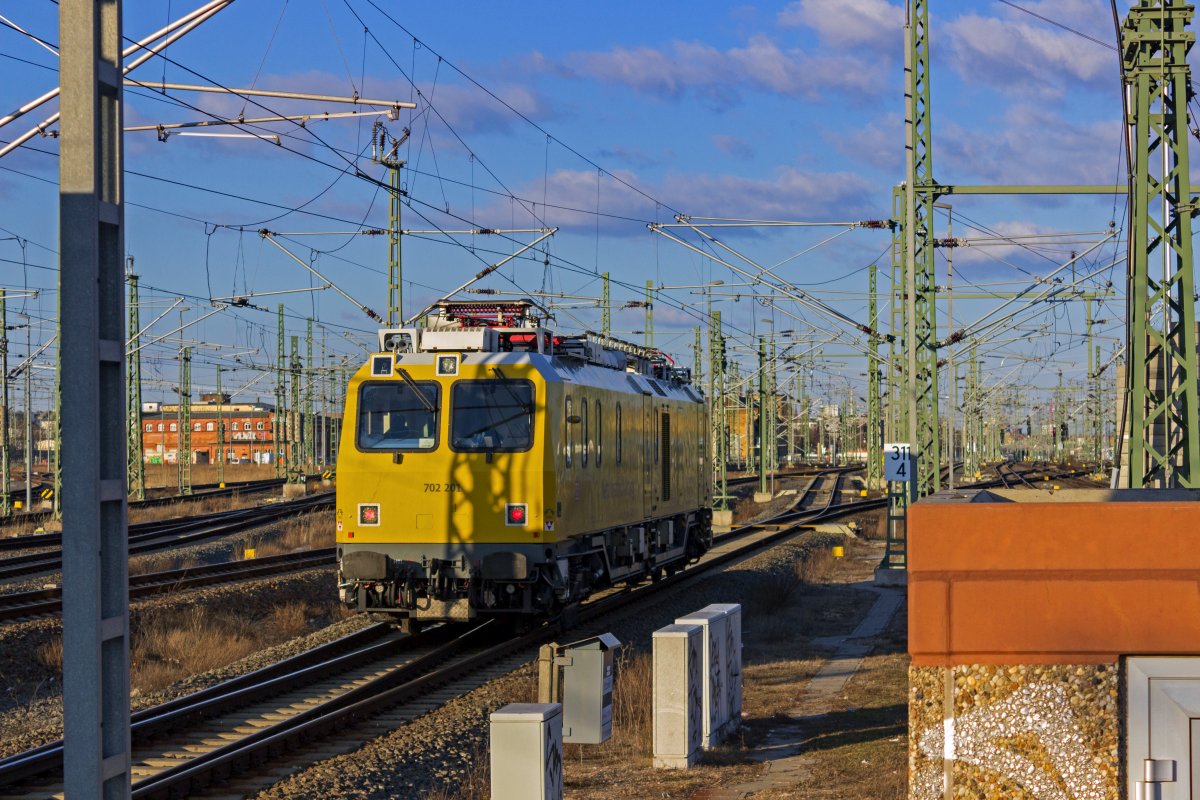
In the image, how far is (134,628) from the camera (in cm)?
1888

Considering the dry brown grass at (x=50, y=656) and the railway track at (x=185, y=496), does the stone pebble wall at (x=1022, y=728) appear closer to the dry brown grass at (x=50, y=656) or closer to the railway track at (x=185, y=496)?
the dry brown grass at (x=50, y=656)

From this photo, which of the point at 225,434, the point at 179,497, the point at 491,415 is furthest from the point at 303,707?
the point at 225,434

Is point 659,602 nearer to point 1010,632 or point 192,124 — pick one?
point 192,124

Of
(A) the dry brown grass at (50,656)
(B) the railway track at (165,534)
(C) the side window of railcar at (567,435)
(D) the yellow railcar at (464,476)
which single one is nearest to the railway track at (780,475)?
(B) the railway track at (165,534)

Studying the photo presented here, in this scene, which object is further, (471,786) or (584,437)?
(584,437)

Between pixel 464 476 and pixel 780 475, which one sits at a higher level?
pixel 464 476

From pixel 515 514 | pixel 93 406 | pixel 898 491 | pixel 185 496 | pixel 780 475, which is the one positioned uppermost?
pixel 93 406

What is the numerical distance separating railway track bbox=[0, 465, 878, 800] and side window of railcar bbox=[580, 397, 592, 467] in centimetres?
219

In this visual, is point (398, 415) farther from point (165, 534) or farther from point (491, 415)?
point (165, 534)

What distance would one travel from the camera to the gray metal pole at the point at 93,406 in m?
6.00

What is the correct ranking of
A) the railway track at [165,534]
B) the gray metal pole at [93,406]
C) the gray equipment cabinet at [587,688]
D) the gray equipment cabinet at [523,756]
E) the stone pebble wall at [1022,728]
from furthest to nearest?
the railway track at [165,534], the gray equipment cabinet at [587,688], the gray equipment cabinet at [523,756], the gray metal pole at [93,406], the stone pebble wall at [1022,728]

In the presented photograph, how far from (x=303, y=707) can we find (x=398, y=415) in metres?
4.83

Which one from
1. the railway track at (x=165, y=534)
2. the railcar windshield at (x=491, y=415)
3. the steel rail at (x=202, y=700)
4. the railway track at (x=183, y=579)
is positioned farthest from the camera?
the railway track at (x=165, y=534)

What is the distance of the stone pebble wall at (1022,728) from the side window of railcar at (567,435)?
38.8 feet
